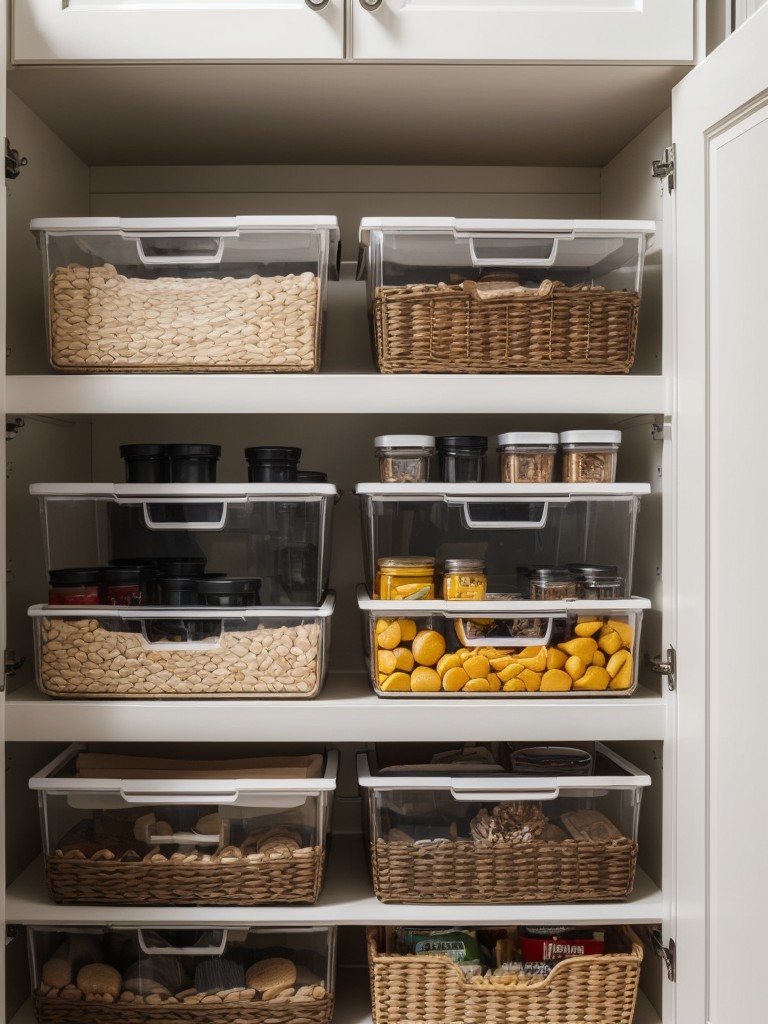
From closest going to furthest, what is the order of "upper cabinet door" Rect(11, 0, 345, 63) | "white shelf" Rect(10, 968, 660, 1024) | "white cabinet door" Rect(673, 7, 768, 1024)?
"white cabinet door" Rect(673, 7, 768, 1024) → "upper cabinet door" Rect(11, 0, 345, 63) → "white shelf" Rect(10, 968, 660, 1024)

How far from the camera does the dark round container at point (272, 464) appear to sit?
128 cm

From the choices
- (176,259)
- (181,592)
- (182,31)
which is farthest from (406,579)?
(182,31)

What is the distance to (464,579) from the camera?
1.21 m

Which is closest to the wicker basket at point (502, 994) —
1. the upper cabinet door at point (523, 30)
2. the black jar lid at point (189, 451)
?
the black jar lid at point (189, 451)

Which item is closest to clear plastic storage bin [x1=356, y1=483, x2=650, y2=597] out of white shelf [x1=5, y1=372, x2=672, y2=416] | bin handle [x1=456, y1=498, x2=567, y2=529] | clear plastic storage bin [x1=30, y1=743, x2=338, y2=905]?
bin handle [x1=456, y1=498, x2=567, y2=529]

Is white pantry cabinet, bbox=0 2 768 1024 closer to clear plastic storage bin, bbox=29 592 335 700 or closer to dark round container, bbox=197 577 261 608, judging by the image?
clear plastic storage bin, bbox=29 592 335 700

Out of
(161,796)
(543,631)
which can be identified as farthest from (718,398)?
(161,796)

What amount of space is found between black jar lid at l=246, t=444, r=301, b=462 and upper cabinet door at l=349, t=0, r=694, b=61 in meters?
0.52

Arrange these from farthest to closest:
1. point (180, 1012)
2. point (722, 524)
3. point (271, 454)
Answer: point (271, 454) → point (180, 1012) → point (722, 524)

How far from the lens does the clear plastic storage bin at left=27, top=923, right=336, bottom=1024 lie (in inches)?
46.1

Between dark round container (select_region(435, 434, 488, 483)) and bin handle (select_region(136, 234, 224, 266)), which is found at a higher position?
bin handle (select_region(136, 234, 224, 266))

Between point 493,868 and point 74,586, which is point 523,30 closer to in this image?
point 74,586

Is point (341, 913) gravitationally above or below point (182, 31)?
below

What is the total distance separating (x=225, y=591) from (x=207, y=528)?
0.30ft
